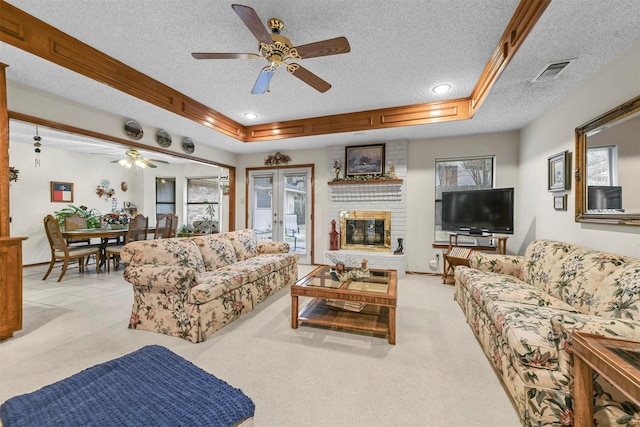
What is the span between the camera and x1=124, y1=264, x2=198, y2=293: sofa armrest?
228 cm

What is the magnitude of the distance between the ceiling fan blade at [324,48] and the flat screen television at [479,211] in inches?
119

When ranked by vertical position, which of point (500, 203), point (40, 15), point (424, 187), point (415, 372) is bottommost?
point (415, 372)

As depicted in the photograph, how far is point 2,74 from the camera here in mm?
2299

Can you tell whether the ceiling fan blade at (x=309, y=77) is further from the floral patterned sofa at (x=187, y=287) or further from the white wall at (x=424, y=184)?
the white wall at (x=424, y=184)

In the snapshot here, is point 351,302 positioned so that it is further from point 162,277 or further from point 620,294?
point 620,294

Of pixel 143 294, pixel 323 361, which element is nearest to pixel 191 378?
pixel 323 361

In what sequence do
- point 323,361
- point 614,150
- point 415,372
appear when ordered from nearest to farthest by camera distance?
point 415,372
point 323,361
point 614,150

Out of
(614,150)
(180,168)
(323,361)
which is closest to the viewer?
(323,361)

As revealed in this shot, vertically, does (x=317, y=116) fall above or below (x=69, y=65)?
above

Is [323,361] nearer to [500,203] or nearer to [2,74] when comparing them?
[500,203]

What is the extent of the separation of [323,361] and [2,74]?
3.60 metres

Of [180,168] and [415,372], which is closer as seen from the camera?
[415,372]

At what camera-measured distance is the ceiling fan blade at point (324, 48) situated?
6.47 feet

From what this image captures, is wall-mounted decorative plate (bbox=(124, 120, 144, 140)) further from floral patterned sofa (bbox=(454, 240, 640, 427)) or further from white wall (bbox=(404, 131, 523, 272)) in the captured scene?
floral patterned sofa (bbox=(454, 240, 640, 427))
